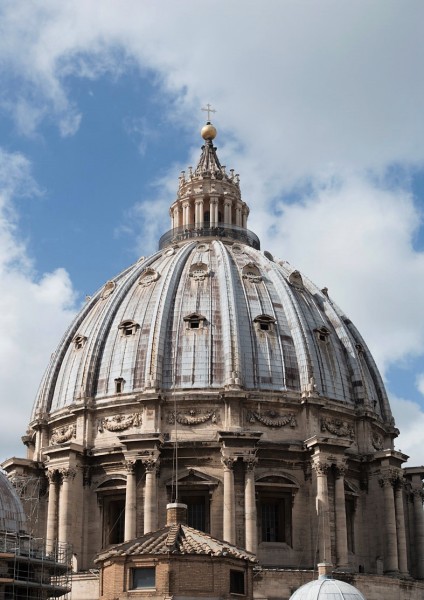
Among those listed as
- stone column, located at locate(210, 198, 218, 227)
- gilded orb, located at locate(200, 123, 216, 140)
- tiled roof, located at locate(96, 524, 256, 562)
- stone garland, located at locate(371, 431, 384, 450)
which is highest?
gilded orb, located at locate(200, 123, 216, 140)

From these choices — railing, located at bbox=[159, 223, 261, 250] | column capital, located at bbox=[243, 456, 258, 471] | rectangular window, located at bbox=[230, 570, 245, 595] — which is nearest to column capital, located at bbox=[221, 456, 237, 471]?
column capital, located at bbox=[243, 456, 258, 471]

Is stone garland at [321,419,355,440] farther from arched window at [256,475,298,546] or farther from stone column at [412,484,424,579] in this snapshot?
stone column at [412,484,424,579]

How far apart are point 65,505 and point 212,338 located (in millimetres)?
14662

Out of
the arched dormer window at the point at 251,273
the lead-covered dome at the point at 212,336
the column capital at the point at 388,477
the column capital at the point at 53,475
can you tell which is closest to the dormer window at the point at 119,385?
the lead-covered dome at the point at 212,336

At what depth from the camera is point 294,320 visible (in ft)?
239

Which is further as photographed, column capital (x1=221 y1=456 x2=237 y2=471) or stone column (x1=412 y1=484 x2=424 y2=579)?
stone column (x1=412 y1=484 x2=424 y2=579)

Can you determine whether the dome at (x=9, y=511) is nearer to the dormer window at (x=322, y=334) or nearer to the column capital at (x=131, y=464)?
the column capital at (x=131, y=464)

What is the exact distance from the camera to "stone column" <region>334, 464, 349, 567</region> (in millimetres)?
63062

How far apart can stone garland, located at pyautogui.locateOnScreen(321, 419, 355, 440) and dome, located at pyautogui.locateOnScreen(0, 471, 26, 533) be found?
2707cm

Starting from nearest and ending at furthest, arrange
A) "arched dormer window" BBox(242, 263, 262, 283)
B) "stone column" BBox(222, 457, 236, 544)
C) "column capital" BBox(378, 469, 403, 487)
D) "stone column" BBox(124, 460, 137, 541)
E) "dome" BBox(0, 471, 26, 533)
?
"dome" BBox(0, 471, 26, 533) → "stone column" BBox(222, 457, 236, 544) → "stone column" BBox(124, 460, 137, 541) → "column capital" BBox(378, 469, 403, 487) → "arched dormer window" BBox(242, 263, 262, 283)

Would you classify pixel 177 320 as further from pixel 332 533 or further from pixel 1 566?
pixel 1 566

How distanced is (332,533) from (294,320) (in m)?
15.8

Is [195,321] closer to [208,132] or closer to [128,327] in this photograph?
[128,327]

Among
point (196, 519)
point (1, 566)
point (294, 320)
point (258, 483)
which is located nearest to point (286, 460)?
point (258, 483)
